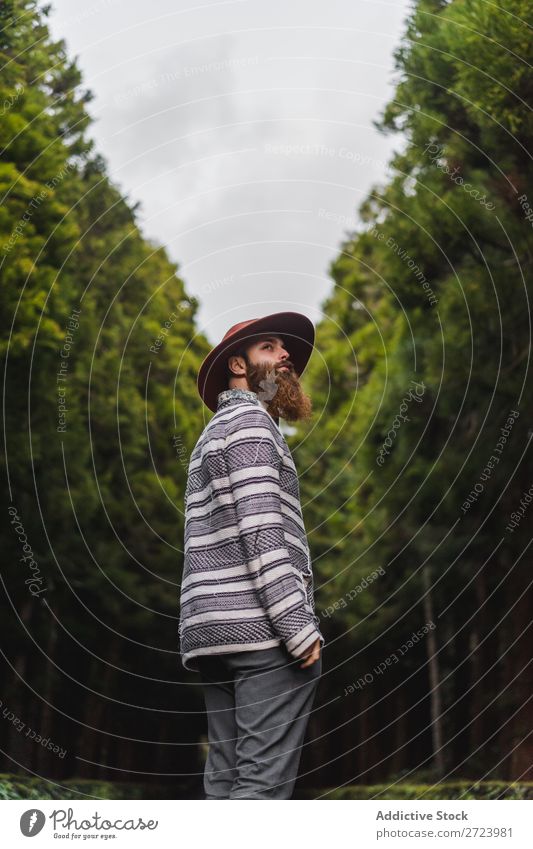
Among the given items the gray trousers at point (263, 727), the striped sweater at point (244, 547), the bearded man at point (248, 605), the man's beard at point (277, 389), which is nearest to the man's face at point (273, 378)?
the man's beard at point (277, 389)

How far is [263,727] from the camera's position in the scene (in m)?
4.82

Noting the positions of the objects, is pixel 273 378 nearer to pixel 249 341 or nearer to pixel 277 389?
pixel 277 389

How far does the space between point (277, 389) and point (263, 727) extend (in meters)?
1.67

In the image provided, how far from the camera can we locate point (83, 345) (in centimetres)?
1862

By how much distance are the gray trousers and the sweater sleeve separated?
159 mm

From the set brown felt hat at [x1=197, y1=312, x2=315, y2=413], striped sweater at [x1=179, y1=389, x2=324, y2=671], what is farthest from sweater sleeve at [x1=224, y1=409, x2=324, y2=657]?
brown felt hat at [x1=197, y1=312, x2=315, y2=413]

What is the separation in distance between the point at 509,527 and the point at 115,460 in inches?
379

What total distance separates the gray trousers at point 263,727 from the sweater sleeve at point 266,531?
0.16 meters

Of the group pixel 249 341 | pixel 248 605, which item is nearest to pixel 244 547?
pixel 248 605

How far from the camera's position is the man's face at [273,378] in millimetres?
5605

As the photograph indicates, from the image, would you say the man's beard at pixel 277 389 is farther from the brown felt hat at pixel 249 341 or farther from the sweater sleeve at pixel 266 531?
the sweater sleeve at pixel 266 531
